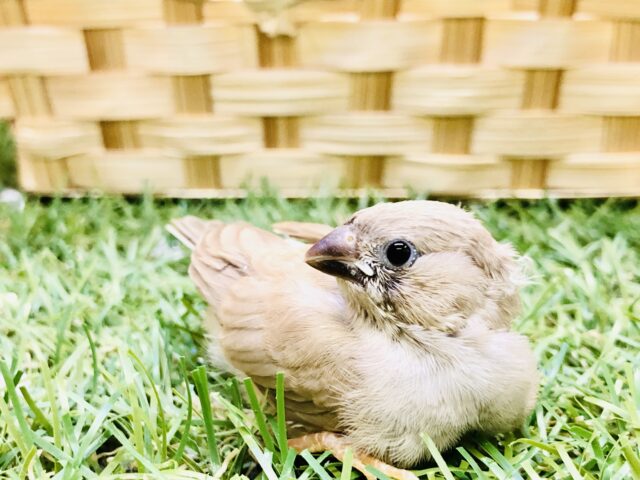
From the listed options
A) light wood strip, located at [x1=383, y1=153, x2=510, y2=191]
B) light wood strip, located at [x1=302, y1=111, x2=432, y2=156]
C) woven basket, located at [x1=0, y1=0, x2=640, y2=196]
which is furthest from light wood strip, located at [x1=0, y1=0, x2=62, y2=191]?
light wood strip, located at [x1=383, y1=153, x2=510, y2=191]

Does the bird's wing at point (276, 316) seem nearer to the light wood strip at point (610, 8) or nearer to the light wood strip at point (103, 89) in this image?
the light wood strip at point (103, 89)

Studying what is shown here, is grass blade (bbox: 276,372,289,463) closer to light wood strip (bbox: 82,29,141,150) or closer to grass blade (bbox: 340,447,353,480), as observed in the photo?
grass blade (bbox: 340,447,353,480)

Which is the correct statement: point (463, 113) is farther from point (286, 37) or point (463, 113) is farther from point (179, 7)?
point (179, 7)

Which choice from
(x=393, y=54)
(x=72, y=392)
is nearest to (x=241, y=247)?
(x=72, y=392)

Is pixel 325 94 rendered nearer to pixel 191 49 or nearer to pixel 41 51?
pixel 191 49

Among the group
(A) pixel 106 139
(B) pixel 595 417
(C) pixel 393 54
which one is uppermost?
(C) pixel 393 54

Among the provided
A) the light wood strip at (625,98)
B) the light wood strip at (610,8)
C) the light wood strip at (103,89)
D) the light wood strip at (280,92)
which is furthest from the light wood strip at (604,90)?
the light wood strip at (103,89)
